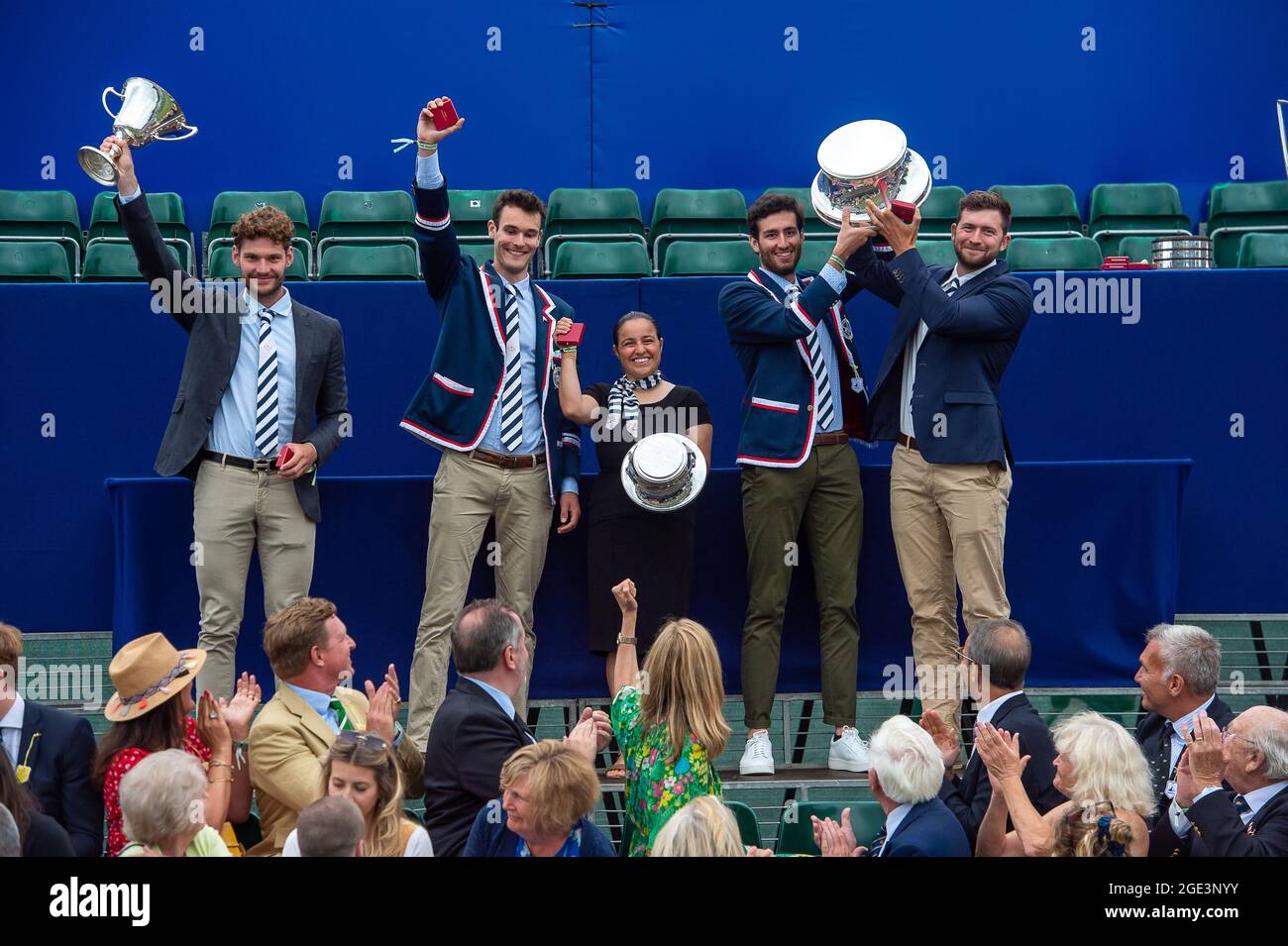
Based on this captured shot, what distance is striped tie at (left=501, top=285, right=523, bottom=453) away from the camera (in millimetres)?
5801

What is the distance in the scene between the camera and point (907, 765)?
158 inches

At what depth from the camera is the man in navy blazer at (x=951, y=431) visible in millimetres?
5648

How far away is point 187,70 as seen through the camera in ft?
34.4

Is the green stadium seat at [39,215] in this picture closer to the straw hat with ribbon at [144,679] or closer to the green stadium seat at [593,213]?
the green stadium seat at [593,213]

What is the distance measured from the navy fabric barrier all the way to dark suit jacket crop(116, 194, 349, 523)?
0.43m

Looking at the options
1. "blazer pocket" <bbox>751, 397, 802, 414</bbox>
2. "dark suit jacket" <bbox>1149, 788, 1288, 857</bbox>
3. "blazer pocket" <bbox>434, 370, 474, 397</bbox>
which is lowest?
"dark suit jacket" <bbox>1149, 788, 1288, 857</bbox>

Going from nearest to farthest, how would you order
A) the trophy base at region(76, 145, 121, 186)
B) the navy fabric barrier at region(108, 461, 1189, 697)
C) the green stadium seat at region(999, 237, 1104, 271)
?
the trophy base at region(76, 145, 121, 186) < the navy fabric barrier at region(108, 461, 1189, 697) < the green stadium seat at region(999, 237, 1104, 271)

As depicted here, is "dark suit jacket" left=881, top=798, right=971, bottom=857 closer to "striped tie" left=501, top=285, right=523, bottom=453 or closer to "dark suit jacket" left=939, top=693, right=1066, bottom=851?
"dark suit jacket" left=939, top=693, right=1066, bottom=851

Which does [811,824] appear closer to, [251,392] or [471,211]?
[251,392]

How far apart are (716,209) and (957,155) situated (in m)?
2.07

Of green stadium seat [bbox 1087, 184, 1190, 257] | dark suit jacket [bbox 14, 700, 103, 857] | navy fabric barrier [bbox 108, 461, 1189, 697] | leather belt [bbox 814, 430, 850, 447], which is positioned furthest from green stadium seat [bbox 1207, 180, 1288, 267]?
dark suit jacket [bbox 14, 700, 103, 857]

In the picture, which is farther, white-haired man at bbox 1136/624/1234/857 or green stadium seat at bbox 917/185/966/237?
green stadium seat at bbox 917/185/966/237
